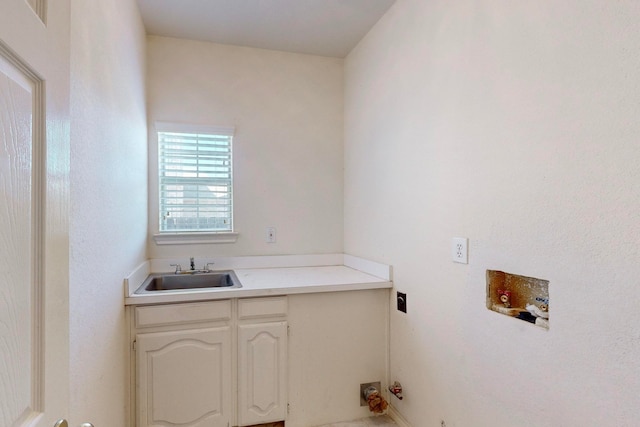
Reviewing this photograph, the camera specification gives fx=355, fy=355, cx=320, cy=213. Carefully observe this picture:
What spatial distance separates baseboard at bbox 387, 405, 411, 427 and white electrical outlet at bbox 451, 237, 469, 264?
3.54 ft

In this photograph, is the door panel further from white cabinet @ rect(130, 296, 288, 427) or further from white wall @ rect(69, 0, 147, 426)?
→ white cabinet @ rect(130, 296, 288, 427)

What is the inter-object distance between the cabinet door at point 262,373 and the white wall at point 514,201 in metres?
0.70

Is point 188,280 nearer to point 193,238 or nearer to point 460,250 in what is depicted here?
point 193,238

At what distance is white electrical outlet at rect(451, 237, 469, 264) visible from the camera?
5.20ft

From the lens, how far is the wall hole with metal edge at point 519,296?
126 centimetres

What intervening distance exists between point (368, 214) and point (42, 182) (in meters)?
2.11

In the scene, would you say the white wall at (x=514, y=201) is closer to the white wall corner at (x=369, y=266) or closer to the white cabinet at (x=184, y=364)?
the white wall corner at (x=369, y=266)

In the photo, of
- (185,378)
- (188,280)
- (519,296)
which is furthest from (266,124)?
(519,296)

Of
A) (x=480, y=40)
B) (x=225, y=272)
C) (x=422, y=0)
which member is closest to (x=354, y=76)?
(x=422, y=0)

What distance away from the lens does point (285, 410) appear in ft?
6.88

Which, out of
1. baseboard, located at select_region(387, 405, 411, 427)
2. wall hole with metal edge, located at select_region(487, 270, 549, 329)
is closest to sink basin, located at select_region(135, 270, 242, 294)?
baseboard, located at select_region(387, 405, 411, 427)

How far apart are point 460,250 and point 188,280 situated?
1.81 meters

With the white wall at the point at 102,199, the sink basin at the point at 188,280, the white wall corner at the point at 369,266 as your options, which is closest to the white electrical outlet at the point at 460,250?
the white wall corner at the point at 369,266

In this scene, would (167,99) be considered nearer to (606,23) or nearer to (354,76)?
(354,76)
